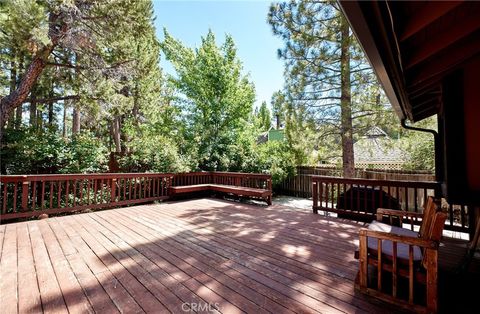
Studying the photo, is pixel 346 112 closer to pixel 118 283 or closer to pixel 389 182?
pixel 389 182

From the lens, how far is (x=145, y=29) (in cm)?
765

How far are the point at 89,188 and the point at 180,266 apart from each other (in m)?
3.66

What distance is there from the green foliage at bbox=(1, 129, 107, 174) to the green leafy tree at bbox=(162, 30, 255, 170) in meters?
3.47

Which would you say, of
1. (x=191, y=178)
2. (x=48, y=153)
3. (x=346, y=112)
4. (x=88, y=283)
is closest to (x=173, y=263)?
(x=88, y=283)

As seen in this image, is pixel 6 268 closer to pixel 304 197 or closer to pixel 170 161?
pixel 170 161

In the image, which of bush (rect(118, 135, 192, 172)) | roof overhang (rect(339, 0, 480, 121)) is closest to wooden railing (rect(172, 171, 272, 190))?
bush (rect(118, 135, 192, 172))

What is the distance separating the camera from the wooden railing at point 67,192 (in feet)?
14.0

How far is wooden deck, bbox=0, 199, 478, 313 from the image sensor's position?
187cm

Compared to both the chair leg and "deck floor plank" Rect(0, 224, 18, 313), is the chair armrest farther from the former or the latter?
"deck floor plank" Rect(0, 224, 18, 313)

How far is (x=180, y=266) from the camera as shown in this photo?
250 cm

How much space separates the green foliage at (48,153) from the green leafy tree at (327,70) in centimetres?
635

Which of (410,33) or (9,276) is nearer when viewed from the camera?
(410,33)

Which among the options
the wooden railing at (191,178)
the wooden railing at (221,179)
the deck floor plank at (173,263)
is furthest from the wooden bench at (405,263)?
the wooden railing at (191,178)

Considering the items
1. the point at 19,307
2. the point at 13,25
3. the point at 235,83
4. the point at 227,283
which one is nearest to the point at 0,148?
the point at 13,25
